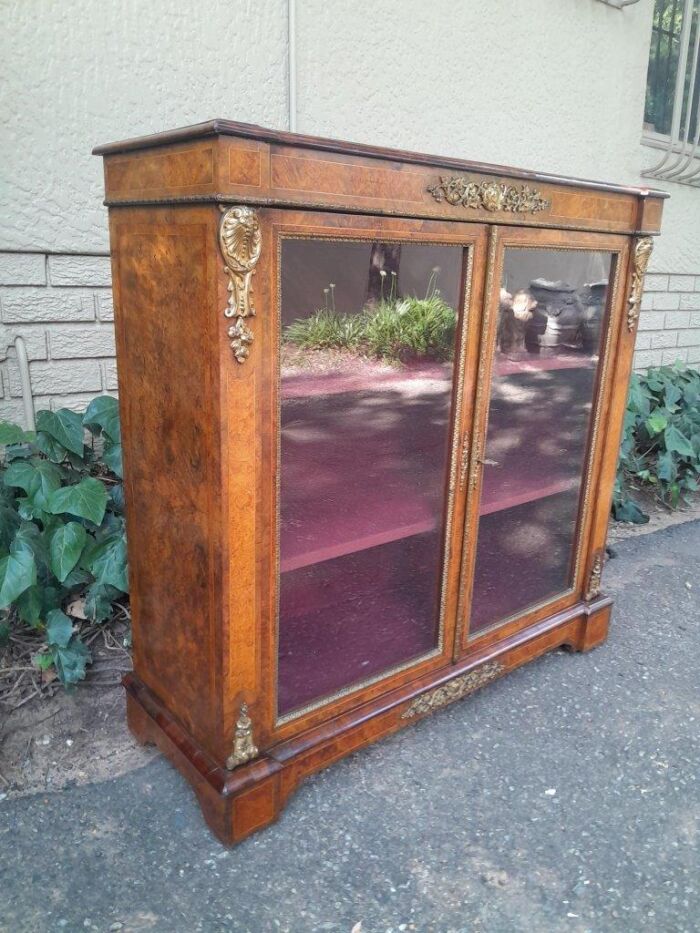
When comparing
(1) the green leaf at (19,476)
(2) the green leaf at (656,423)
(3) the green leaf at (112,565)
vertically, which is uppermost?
(1) the green leaf at (19,476)

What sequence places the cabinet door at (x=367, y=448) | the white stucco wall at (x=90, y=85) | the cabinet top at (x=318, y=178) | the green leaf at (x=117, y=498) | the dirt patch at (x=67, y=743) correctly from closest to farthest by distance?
1. the cabinet top at (x=318, y=178)
2. the cabinet door at (x=367, y=448)
3. the dirt patch at (x=67, y=743)
4. the white stucco wall at (x=90, y=85)
5. the green leaf at (x=117, y=498)

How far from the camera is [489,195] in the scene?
1.60 metres

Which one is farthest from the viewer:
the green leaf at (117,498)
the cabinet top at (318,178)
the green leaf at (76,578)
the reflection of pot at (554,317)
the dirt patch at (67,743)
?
the green leaf at (117,498)

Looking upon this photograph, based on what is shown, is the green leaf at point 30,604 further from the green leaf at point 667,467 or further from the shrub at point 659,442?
the green leaf at point 667,467

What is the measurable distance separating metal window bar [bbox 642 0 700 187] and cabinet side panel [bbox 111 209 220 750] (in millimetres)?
3341

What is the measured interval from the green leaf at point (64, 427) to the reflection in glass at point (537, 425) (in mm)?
1161

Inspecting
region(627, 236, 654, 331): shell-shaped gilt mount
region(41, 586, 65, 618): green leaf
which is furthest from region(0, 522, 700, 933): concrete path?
region(627, 236, 654, 331): shell-shaped gilt mount

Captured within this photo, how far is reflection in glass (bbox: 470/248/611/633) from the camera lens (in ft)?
5.98

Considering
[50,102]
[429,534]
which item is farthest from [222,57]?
[429,534]

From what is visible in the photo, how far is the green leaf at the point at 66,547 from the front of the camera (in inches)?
76.2

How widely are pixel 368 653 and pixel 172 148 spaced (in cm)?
118

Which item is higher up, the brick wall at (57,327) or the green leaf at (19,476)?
the brick wall at (57,327)

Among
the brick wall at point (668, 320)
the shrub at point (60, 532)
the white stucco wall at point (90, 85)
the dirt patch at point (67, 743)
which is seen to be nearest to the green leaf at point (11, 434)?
the shrub at point (60, 532)

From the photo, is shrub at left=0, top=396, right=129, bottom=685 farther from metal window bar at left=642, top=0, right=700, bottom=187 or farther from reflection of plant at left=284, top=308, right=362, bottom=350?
metal window bar at left=642, top=0, right=700, bottom=187
